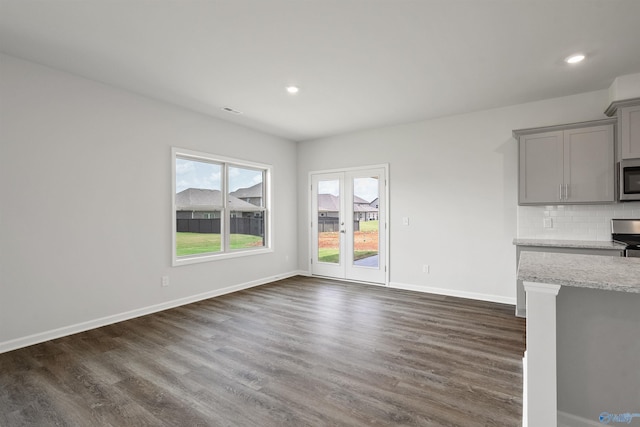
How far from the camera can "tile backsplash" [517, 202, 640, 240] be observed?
3.64 metres

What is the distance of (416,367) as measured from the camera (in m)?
2.52

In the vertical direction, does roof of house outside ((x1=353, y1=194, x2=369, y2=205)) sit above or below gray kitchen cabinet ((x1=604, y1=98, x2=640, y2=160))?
below

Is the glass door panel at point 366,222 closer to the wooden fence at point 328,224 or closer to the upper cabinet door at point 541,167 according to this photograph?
the wooden fence at point 328,224

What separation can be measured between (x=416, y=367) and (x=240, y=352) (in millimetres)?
1543

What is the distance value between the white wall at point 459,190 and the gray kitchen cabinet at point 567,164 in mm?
340

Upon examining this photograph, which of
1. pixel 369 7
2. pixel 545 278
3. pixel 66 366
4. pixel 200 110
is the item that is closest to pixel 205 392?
pixel 66 366

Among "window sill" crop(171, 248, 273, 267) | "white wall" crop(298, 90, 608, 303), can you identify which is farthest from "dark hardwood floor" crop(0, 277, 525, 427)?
"white wall" crop(298, 90, 608, 303)

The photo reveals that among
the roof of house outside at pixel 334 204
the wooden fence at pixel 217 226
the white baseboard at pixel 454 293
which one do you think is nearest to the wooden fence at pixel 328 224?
the roof of house outside at pixel 334 204

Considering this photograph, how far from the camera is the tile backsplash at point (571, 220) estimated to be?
11.9ft

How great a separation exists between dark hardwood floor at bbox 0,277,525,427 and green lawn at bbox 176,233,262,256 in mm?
965

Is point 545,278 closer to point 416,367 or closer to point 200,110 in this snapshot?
point 416,367

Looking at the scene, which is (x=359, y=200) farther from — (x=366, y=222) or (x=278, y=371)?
(x=278, y=371)
